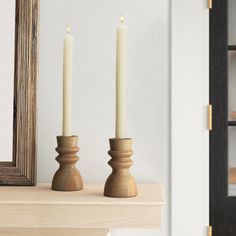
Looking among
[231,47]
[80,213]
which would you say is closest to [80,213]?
[80,213]

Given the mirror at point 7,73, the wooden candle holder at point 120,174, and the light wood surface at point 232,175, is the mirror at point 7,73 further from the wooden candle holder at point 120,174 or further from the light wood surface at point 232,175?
the light wood surface at point 232,175

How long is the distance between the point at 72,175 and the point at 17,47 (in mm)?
382

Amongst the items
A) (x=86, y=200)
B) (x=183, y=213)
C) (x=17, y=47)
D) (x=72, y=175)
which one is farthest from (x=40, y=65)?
(x=183, y=213)

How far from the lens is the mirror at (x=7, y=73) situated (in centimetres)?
131

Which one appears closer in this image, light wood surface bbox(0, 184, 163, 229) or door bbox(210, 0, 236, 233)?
light wood surface bbox(0, 184, 163, 229)

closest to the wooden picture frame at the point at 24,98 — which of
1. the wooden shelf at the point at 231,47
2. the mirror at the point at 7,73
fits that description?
the mirror at the point at 7,73

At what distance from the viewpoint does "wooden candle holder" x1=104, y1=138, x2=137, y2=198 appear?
1.15 meters

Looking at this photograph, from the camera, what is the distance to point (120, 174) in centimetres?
116

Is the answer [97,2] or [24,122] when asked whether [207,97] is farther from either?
[24,122]

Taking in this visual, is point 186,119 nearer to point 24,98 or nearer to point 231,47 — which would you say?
point 231,47

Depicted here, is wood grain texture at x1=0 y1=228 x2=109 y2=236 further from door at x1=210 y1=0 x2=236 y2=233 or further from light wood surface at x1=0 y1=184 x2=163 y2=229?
door at x1=210 y1=0 x2=236 y2=233

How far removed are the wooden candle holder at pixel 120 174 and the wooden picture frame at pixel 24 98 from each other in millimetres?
257

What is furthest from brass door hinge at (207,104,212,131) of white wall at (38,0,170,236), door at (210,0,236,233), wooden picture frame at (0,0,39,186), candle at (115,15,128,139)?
wooden picture frame at (0,0,39,186)

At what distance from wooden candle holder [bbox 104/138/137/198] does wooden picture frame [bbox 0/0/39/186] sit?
0.26 metres
